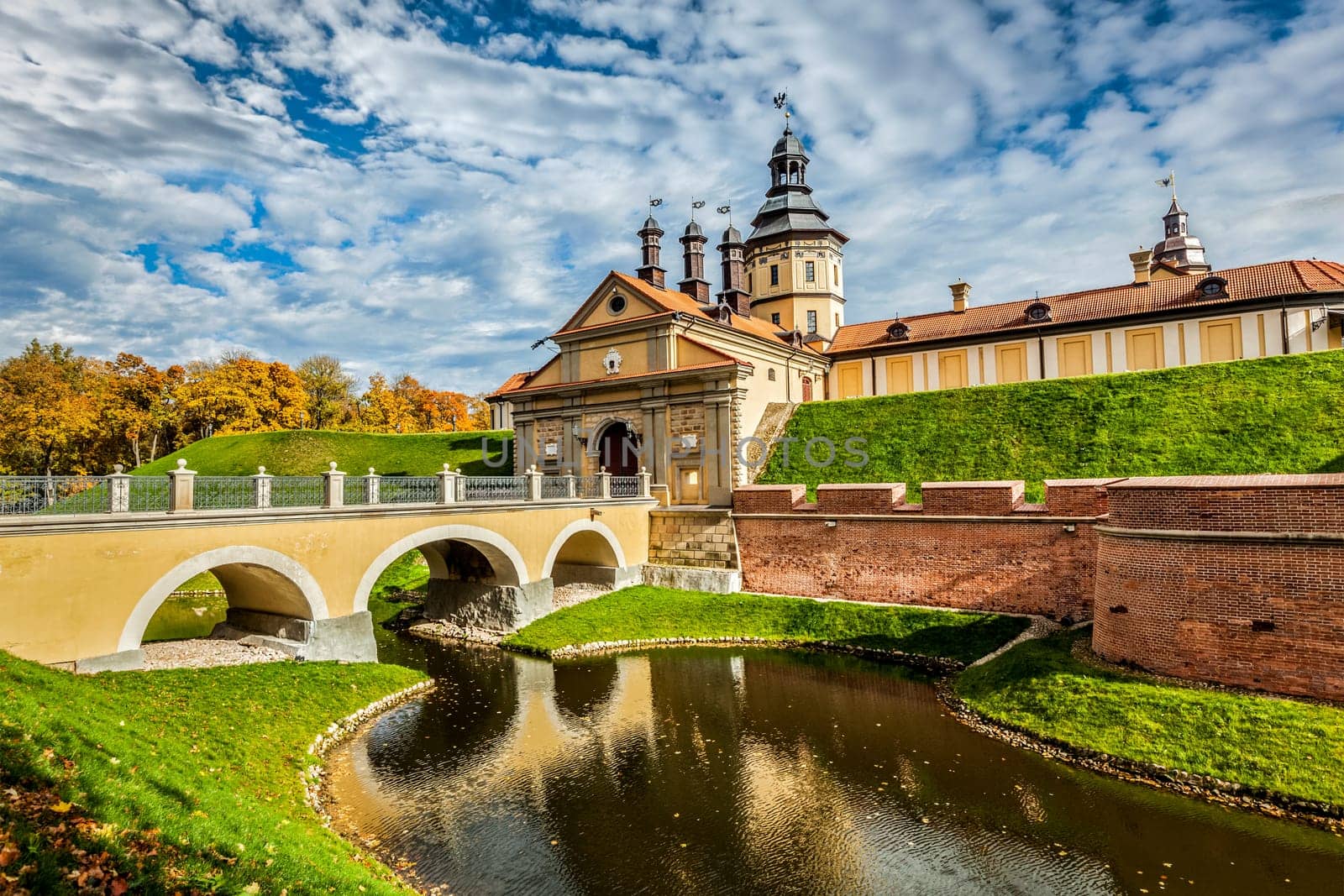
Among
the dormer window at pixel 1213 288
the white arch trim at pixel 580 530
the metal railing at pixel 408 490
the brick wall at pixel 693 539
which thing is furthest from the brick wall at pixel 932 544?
the dormer window at pixel 1213 288

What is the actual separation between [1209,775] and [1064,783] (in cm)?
178

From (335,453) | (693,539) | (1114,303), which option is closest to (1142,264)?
(1114,303)

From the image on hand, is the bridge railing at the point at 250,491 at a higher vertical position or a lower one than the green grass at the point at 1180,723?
higher

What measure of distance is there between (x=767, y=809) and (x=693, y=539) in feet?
44.8

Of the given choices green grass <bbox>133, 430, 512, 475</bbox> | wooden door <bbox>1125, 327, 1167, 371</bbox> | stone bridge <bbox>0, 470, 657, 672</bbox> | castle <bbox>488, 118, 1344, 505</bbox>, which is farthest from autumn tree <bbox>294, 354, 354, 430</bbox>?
wooden door <bbox>1125, 327, 1167, 371</bbox>

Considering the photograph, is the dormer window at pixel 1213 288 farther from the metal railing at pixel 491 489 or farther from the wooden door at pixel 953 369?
the metal railing at pixel 491 489

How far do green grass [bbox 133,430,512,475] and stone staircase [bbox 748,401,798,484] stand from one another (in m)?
16.7

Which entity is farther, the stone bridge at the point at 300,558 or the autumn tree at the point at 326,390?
the autumn tree at the point at 326,390

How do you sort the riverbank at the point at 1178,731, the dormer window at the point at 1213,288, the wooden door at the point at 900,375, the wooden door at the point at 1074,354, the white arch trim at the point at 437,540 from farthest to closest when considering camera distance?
1. the wooden door at the point at 900,375
2. the wooden door at the point at 1074,354
3. the dormer window at the point at 1213,288
4. the white arch trim at the point at 437,540
5. the riverbank at the point at 1178,731

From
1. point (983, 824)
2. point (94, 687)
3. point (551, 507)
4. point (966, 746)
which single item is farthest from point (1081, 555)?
point (94, 687)

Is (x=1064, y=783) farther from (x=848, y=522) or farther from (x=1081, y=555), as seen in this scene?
(x=848, y=522)

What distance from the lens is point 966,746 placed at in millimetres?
11258

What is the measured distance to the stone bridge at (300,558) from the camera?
1087cm

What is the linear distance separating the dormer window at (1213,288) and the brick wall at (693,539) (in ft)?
71.7
